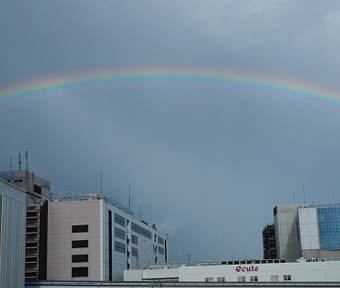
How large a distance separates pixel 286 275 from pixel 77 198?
52.9 meters

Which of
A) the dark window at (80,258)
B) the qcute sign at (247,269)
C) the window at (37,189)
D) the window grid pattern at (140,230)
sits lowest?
the qcute sign at (247,269)

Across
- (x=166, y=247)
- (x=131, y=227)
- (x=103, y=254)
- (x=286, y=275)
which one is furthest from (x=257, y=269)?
(x=166, y=247)

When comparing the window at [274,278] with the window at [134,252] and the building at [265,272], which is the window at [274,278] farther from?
the window at [134,252]

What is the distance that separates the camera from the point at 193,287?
9362cm

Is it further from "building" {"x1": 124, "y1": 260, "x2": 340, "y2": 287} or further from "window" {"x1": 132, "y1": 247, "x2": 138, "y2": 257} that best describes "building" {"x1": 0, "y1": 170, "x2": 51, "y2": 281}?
"building" {"x1": 124, "y1": 260, "x2": 340, "y2": 287}

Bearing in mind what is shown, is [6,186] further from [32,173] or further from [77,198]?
[32,173]

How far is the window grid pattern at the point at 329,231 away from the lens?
143375 millimetres

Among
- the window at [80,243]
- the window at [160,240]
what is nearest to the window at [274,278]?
the window at [80,243]

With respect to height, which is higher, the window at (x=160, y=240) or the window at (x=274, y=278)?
the window at (x=160, y=240)

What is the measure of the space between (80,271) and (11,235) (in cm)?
4530

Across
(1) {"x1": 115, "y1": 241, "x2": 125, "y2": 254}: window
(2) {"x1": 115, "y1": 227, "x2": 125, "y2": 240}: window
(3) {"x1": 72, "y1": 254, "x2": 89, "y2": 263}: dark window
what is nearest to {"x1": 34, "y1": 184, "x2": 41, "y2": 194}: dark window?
(2) {"x1": 115, "y1": 227, "x2": 125, "y2": 240}: window

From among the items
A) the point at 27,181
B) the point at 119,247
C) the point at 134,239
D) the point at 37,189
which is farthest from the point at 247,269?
the point at 37,189

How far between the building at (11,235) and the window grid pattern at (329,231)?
88.4m

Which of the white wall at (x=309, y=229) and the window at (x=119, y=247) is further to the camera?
the white wall at (x=309, y=229)
